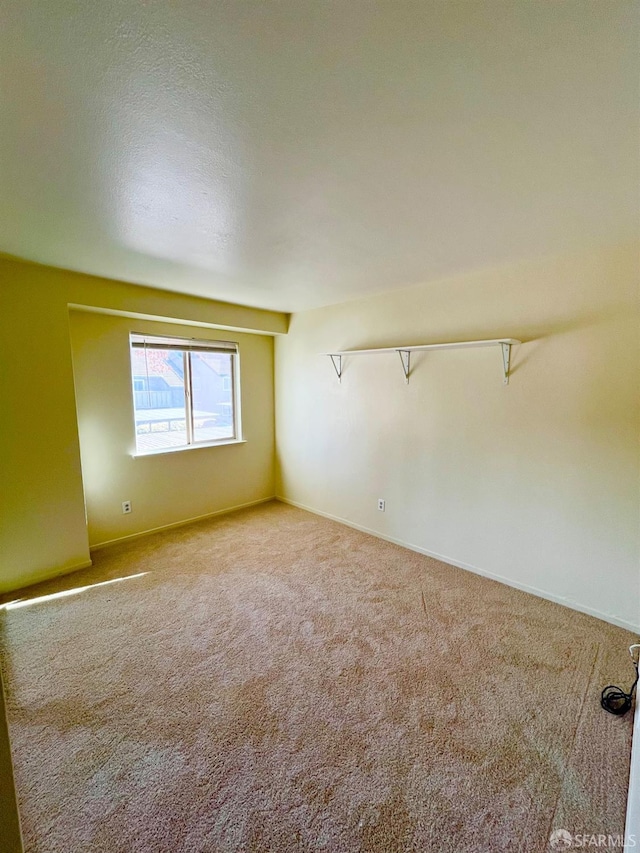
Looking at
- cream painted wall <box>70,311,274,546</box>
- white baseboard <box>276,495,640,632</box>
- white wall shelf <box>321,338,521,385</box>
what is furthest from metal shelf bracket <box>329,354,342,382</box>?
white baseboard <box>276,495,640,632</box>

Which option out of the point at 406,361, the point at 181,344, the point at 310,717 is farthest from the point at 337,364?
the point at 310,717

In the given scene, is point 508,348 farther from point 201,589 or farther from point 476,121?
point 201,589

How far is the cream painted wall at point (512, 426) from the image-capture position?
218cm

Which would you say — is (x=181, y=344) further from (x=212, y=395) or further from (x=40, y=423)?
(x=40, y=423)

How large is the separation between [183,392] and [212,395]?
37cm

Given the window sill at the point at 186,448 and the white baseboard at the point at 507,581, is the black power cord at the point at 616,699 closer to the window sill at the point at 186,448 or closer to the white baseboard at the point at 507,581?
the white baseboard at the point at 507,581

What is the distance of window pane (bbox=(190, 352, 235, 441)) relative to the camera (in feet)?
13.0

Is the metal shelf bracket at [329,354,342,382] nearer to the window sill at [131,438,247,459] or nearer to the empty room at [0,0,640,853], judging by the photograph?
the empty room at [0,0,640,853]

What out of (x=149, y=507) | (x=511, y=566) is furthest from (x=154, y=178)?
(x=511, y=566)

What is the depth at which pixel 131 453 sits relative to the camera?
135 inches

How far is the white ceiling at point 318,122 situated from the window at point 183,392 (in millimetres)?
1526

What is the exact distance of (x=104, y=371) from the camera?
3.21m

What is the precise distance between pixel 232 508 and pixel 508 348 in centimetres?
347

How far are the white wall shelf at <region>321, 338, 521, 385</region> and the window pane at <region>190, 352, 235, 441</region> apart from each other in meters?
1.38
